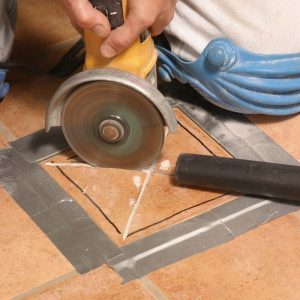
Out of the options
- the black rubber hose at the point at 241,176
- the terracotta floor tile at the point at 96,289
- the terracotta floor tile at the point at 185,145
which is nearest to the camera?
the terracotta floor tile at the point at 96,289

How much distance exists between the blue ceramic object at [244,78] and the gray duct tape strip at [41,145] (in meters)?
0.25

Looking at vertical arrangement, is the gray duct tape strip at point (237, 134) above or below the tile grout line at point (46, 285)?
above

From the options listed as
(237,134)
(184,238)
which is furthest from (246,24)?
(184,238)

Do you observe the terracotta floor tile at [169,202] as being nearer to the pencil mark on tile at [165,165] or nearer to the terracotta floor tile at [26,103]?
the pencil mark on tile at [165,165]

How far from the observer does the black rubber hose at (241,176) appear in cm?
111

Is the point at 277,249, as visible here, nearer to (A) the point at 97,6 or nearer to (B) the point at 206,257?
(B) the point at 206,257

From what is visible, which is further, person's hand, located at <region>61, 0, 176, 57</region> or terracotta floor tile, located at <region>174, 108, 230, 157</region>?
terracotta floor tile, located at <region>174, 108, 230, 157</region>

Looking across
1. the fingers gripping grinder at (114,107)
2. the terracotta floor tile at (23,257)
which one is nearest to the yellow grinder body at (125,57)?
the fingers gripping grinder at (114,107)

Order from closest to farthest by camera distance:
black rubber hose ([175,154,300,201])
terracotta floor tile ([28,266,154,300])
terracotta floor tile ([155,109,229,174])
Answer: terracotta floor tile ([28,266,154,300]) < black rubber hose ([175,154,300,201]) < terracotta floor tile ([155,109,229,174])

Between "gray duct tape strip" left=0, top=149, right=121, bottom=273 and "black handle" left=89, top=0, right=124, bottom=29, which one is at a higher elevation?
"black handle" left=89, top=0, right=124, bottom=29

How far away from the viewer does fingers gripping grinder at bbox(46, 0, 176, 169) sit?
42.5 inches

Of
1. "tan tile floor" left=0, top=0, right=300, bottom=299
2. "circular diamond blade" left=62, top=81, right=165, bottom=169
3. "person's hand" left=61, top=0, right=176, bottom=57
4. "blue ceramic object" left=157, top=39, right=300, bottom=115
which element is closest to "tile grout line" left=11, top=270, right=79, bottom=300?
"tan tile floor" left=0, top=0, right=300, bottom=299

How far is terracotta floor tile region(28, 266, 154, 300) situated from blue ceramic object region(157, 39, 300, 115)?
0.41m

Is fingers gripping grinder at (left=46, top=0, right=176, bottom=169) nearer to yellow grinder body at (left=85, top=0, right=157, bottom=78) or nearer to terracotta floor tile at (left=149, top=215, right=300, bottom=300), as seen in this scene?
yellow grinder body at (left=85, top=0, right=157, bottom=78)
